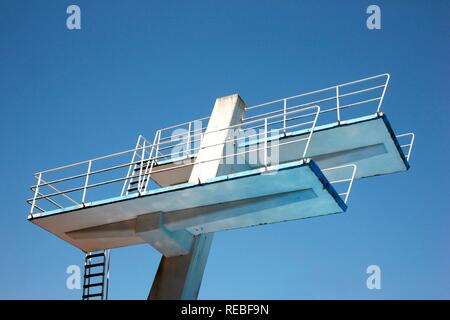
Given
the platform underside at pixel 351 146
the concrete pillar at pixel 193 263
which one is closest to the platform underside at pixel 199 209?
the concrete pillar at pixel 193 263

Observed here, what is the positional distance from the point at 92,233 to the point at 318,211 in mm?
5508

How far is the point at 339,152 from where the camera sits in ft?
48.5

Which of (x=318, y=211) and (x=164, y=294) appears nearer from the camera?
(x=318, y=211)

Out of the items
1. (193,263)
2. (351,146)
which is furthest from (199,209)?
(351,146)

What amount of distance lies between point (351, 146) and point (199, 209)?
383 centimetres

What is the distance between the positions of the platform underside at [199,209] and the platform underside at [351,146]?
4.68ft

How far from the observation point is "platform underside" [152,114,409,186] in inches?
545

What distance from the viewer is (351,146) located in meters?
14.5

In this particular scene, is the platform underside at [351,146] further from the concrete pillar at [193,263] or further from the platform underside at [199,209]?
the platform underside at [199,209]

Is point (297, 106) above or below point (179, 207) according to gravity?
above

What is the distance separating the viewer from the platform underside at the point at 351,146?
13.8 metres

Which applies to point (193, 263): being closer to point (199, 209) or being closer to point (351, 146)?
point (199, 209)
